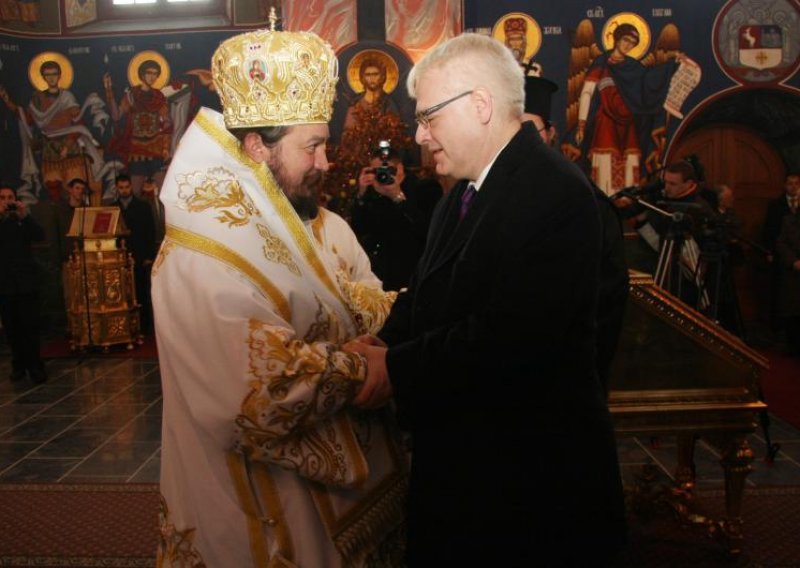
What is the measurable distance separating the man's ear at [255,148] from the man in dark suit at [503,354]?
0.45m

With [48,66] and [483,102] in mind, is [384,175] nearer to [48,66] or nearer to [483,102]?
[483,102]

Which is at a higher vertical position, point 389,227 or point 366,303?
point 366,303

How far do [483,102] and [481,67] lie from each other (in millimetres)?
82

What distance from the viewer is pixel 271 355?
174 cm

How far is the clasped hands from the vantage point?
6.17 feet

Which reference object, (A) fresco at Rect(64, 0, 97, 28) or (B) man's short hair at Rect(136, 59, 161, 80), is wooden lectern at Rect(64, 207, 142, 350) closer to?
(B) man's short hair at Rect(136, 59, 161, 80)

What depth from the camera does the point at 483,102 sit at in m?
1.85

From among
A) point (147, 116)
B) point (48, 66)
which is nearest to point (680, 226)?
point (147, 116)

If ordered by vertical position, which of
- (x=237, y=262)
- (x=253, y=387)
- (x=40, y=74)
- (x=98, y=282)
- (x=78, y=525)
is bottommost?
(x=78, y=525)

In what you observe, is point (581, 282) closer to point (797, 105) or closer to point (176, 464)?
point (176, 464)

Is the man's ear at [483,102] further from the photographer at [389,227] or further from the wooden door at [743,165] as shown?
the wooden door at [743,165]

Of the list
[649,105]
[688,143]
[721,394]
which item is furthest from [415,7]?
[721,394]

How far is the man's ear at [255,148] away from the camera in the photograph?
2086 mm

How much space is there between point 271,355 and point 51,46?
40.8 feet
